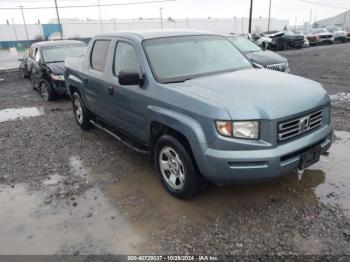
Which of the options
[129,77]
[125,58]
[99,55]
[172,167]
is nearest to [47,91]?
[99,55]

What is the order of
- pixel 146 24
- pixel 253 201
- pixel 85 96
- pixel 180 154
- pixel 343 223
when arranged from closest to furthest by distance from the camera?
pixel 343 223
pixel 180 154
pixel 253 201
pixel 85 96
pixel 146 24

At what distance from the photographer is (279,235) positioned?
10.7ft

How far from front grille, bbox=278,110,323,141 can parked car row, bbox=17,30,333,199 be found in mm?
10

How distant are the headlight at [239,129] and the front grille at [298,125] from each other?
0.82ft

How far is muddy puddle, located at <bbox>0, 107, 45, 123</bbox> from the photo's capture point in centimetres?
854

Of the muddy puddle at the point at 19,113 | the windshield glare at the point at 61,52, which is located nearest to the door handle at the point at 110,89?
the muddy puddle at the point at 19,113

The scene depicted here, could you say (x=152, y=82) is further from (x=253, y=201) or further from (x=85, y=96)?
(x=85, y=96)

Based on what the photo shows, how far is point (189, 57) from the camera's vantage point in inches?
170

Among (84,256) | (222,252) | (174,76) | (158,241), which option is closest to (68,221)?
(84,256)

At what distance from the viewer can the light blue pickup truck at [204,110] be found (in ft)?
10.5

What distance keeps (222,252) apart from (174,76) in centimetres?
207

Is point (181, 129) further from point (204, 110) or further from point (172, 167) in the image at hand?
point (172, 167)

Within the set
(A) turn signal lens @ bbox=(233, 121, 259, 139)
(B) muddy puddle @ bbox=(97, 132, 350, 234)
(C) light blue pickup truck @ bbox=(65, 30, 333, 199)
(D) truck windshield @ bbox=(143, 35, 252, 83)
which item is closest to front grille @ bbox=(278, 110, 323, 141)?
(C) light blue pickup truck @ bbox=(65, 30, 333, 199)

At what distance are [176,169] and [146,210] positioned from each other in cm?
59
